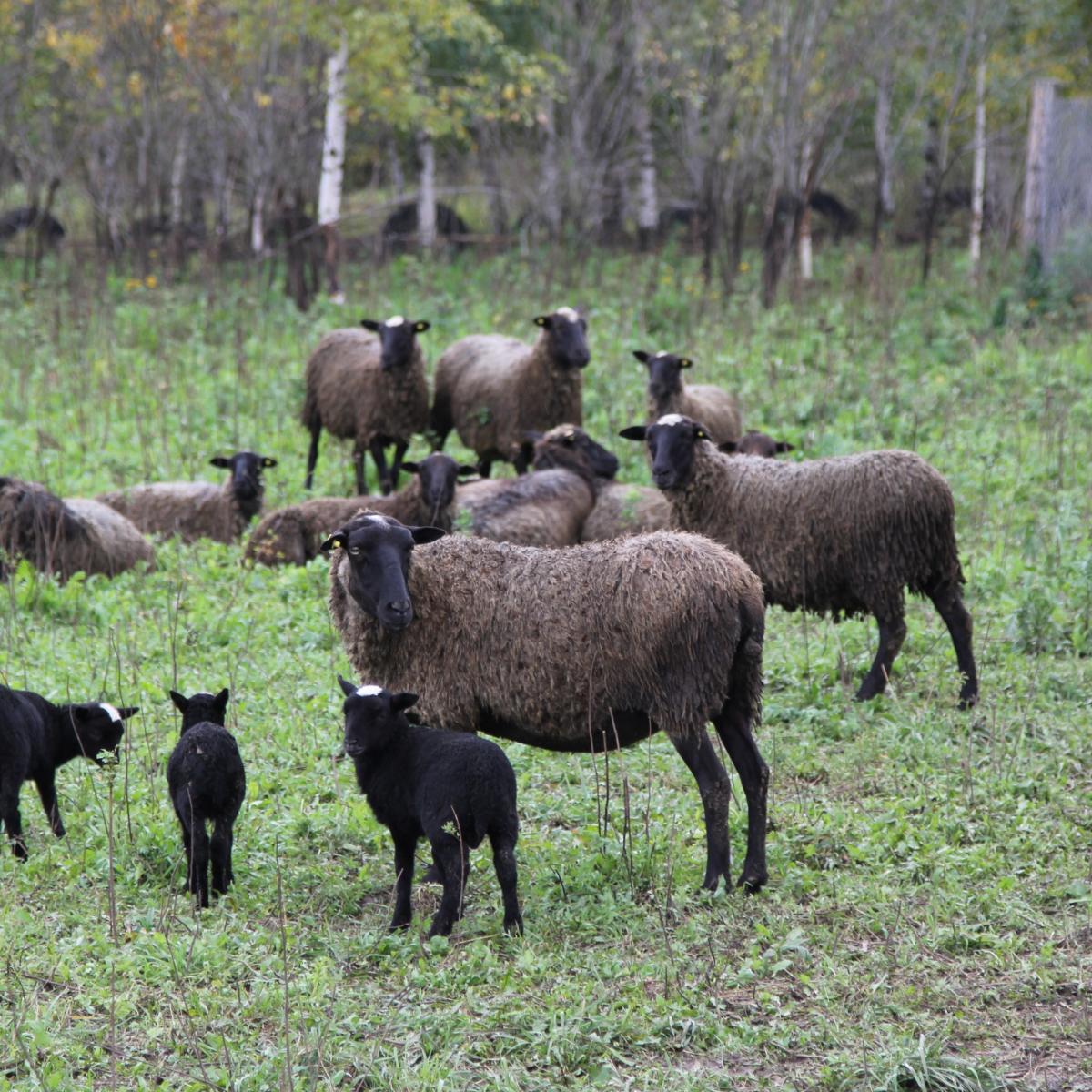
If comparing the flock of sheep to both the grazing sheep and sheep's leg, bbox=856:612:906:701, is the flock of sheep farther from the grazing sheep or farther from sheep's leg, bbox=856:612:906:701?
the grazing sheep

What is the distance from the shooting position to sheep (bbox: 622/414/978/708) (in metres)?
8.35

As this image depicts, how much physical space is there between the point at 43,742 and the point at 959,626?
16.8ft

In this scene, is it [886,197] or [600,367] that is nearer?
[600,367]

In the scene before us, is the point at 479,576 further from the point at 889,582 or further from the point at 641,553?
the point at 889,582

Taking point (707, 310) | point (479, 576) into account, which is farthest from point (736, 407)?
point (479, 576)

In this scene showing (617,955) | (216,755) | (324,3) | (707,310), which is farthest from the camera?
(324,3)

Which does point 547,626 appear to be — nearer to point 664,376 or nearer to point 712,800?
point 712,800

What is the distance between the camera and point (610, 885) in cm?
588

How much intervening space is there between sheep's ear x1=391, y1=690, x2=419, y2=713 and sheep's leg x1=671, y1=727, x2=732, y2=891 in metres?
1.14

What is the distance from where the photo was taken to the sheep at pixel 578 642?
5988 millimetres

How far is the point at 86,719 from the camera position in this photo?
6.75m

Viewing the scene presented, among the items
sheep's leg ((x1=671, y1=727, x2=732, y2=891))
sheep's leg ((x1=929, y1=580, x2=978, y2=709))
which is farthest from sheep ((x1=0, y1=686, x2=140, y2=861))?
sheep's leg ((x1=929, y1=580, x2=978, y2=709))

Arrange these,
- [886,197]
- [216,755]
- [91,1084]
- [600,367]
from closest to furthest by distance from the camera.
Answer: [91,1084] < [216,755] < [600,367] < [886,197]

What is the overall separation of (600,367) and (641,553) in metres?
10.2
